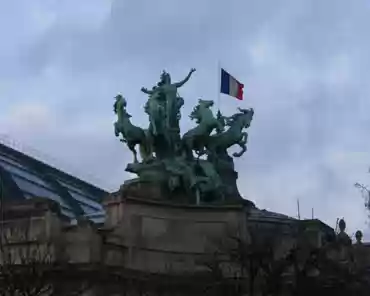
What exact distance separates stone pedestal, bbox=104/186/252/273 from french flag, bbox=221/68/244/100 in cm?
749

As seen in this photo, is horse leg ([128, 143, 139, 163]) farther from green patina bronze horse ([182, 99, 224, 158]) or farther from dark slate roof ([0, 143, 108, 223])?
dark slate roof ([0, 143, 108, 223])

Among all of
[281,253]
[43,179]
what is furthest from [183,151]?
[43,179]

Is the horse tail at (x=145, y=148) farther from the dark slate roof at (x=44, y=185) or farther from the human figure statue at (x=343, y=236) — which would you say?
the dark slate roof at (x=44, y=185)

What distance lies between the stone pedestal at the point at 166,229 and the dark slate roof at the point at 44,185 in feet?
63.1

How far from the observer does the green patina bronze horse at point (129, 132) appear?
53.3 m

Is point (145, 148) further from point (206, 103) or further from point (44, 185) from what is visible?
point (44, 185)

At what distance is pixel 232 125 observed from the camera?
55062 mm

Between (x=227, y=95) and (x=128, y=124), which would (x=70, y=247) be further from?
(x=227, y=95)

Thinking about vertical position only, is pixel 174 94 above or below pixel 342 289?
above

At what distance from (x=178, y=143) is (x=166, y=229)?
4956 millimetres

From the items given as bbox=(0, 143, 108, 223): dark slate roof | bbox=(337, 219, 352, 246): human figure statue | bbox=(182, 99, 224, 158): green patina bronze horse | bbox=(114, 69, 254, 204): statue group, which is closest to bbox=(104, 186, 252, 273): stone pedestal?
Answer: bbox=(114, 69, 254, 204): statue group

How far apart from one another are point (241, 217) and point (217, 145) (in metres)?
4.97

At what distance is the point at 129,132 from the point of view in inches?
2096

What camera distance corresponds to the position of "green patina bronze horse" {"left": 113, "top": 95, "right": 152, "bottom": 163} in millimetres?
53344
